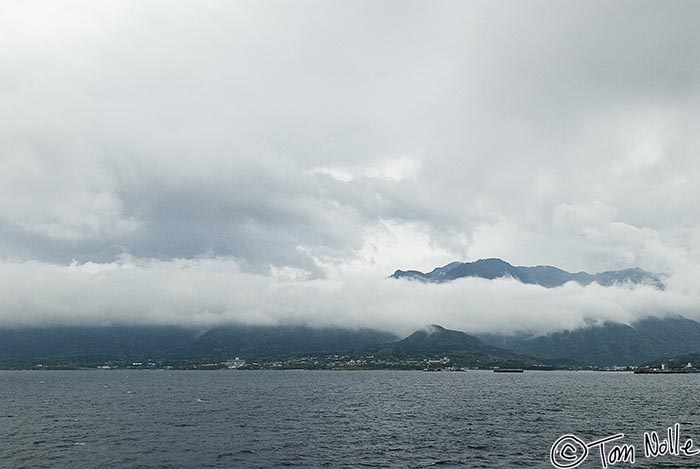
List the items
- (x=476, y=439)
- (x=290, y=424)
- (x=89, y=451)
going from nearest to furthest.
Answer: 1. (x=89, y=451)
2. (x=476, y=439)
3. (x=290, y=424)

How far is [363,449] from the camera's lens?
351ft

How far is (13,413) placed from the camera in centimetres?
16962

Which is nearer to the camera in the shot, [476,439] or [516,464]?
[516,464]

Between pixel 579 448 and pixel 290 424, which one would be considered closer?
pixel 579 448

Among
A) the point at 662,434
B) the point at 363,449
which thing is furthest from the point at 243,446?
the point at 662,434

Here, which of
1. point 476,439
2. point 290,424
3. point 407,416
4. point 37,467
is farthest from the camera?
point 407,416

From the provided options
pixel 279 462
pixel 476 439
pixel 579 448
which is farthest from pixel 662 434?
pixel 279 462

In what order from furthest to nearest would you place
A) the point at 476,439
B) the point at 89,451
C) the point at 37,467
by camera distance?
the point at 476,439 → the point at 89,451 → the point at 37,467

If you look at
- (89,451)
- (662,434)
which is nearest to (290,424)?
(89,451)

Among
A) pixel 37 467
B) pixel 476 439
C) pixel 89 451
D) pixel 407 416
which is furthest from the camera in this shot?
pixel 407 416

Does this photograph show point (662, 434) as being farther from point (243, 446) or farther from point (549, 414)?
point (243, 446)

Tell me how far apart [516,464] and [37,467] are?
84.5 metres

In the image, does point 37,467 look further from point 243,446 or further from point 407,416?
point 407,416

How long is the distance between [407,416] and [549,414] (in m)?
45.3
